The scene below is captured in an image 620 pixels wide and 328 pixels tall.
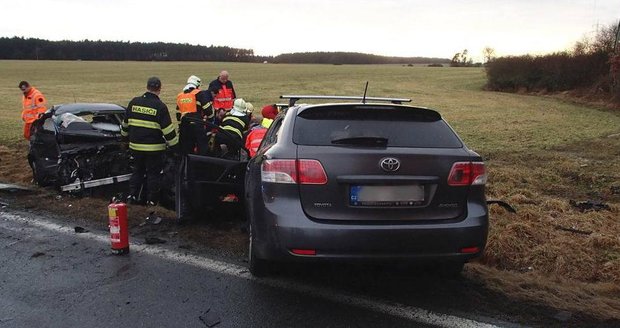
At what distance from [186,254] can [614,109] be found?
27.5 m

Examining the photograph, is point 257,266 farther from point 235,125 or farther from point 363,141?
point 235,125

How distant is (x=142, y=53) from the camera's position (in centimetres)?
10569

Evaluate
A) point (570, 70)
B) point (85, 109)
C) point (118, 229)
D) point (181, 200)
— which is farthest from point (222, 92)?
point (570, 70)

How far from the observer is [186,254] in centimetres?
490

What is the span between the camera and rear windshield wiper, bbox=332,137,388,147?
3.63m

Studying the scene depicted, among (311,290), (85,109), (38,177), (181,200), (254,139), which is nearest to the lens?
(311,290)

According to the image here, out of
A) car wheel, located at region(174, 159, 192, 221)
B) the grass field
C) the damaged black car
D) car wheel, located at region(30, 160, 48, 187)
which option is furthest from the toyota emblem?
car wheel, located at region(30, 160, 48, 187)

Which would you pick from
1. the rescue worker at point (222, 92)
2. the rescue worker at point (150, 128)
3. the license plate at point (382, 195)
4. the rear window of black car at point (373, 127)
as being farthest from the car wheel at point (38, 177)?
the license plate at point (382, 195)

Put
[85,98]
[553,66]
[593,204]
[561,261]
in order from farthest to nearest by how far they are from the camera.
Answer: [553,66]
[85,98]
[593,204]
[561,261]

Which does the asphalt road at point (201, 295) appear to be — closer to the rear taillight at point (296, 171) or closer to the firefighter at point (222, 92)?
the rear taillight at point (296, 171)

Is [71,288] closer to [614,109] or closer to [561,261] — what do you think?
[561,261]

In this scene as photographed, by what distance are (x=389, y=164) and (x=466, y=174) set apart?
1.87 feet

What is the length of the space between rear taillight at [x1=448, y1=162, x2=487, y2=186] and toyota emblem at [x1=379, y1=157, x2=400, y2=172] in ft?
1.27

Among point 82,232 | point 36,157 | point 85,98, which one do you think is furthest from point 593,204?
point 85,98
